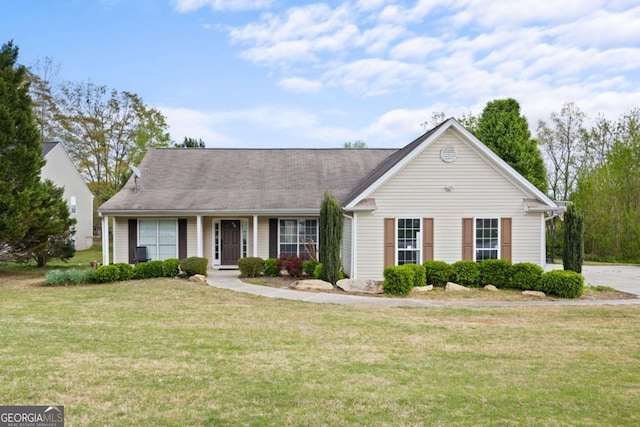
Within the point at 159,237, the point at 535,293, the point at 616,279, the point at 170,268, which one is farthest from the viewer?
the point at 159,237

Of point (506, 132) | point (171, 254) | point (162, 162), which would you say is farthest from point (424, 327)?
point (506, 132)

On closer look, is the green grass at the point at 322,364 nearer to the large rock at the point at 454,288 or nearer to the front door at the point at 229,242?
the large rock at the point at 454,288

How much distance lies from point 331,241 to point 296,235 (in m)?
4.40

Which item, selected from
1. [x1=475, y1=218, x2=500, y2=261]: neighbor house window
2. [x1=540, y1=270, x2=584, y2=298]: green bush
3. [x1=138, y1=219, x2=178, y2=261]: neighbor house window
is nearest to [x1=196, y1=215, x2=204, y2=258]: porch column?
[x1=138, y1=219, x2=178, y2=261]: neighbor house window

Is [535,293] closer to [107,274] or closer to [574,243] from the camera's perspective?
[574,243]

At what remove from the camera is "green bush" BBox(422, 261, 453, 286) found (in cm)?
1334

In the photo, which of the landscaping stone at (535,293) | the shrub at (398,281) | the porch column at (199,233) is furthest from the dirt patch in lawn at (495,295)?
the porch column at (199,233)

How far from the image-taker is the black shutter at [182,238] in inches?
A: 699

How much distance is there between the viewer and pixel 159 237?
698 inches

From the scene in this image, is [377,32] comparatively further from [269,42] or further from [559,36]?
[559,36]

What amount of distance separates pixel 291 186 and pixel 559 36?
455 inches

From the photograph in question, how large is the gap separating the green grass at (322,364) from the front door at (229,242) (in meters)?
8.01

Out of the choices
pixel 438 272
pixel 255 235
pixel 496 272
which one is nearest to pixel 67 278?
pixel 255 235

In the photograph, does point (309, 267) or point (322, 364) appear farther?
point (309, 267)
